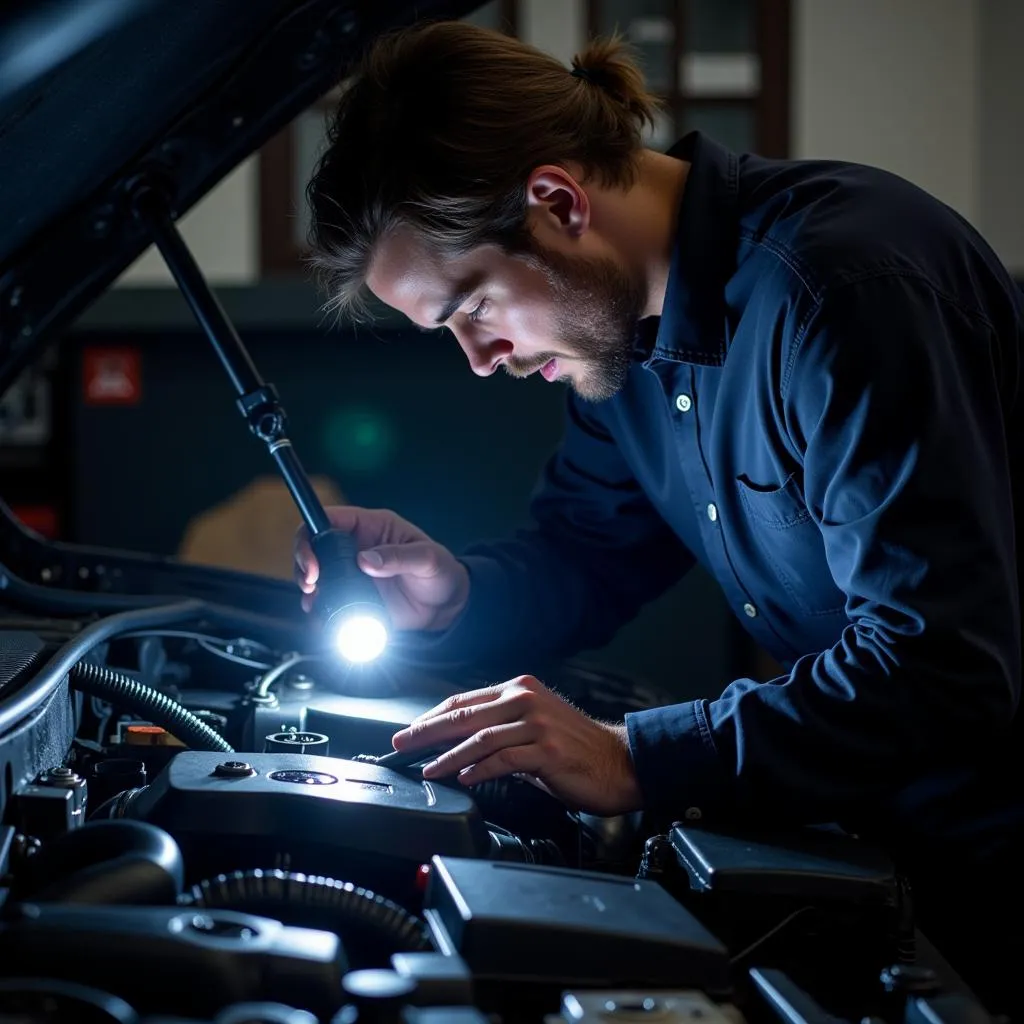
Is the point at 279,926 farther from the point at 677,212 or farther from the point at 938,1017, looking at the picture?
the point at 677,212

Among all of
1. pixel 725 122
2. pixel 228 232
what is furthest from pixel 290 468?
pixel 725 122


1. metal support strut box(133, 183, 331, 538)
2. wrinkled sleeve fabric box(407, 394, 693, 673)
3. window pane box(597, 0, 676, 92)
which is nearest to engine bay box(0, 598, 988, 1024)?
metal support strut box(133, 183, 331, 538)

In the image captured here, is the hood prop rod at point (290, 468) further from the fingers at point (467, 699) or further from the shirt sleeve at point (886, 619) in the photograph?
the shirt sleeve at point (886, 619)

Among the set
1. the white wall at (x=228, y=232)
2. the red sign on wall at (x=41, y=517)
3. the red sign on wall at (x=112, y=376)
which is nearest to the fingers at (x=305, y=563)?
the red sign on wall at (x=112, y=376)

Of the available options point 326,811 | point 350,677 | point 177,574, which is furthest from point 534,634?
point 326,811

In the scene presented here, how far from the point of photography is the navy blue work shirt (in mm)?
909

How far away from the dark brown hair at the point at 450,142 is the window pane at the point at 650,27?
3757mm

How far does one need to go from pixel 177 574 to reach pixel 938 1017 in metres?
1.11

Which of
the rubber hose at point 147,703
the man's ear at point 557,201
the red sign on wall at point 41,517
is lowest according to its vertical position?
the red sign on wall at point 41,517

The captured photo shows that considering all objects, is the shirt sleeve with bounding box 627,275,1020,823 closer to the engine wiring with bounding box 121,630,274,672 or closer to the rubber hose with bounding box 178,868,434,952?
the rubber hose with bounding box 178,868,434,952

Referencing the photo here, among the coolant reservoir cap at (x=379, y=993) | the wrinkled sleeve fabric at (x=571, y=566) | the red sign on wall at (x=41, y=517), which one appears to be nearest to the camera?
the coolant reservoir cap at (x=379, y=993)

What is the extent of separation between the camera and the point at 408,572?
1444mm

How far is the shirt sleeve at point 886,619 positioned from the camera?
2.97ft

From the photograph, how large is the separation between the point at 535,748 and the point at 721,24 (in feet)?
15.2
